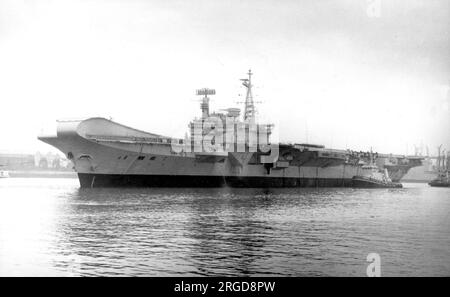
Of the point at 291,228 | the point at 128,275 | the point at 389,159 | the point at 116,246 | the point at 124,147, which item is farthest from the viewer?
the point at 389,159

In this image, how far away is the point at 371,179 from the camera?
5034cm

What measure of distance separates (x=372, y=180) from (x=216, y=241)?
39.2m

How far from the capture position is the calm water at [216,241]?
1042 centimetres

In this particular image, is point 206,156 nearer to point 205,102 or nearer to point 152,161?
point 152,161

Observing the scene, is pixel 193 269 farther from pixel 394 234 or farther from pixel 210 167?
pixel 210 167

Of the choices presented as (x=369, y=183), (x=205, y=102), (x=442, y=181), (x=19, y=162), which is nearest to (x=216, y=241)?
(x=205, y=102)

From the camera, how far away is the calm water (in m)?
10.4

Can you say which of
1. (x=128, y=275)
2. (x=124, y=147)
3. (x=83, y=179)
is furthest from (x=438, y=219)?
(x=83, y=179)

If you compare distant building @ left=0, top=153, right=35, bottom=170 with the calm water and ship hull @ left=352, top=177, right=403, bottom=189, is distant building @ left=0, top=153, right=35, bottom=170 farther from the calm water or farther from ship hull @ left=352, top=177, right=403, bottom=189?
the calm water

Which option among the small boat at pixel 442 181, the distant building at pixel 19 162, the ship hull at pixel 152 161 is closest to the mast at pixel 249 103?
the ship hull at pixel 152 161

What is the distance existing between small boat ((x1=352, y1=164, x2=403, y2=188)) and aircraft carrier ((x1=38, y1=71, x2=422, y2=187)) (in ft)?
1.32

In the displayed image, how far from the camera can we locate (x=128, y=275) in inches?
381
